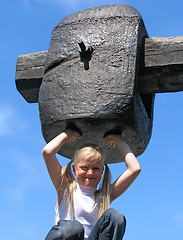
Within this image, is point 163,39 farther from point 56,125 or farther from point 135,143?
point 56,125

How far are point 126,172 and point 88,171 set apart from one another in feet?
0.71

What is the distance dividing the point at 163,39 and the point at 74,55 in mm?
589

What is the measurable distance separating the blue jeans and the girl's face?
277 mm

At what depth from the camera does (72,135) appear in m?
2.97

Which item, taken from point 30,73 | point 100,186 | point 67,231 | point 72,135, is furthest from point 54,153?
point 30,73

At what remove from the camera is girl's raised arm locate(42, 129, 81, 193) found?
2.84m

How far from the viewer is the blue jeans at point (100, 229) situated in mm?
2588

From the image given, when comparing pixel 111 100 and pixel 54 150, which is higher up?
pixel 111 100

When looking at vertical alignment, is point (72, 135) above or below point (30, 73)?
below

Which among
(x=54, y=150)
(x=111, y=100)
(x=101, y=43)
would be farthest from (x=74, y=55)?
(x=54, y=150)

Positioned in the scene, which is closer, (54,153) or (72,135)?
(54,153)

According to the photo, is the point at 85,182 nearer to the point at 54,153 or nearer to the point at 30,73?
the point at 54,153

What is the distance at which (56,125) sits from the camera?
301 cm

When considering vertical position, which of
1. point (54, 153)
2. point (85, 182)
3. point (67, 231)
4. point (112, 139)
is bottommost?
point (67, 231)
